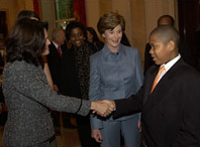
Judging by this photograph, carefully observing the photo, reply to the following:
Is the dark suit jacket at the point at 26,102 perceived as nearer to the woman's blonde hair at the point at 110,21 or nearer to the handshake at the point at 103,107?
the handshake at the point at 103,107

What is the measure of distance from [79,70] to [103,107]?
3.03 feet

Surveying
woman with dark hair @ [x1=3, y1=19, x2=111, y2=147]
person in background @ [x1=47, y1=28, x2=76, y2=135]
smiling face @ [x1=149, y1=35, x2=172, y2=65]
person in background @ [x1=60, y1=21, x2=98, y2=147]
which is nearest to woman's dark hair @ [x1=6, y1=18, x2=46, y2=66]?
woman with dark hair @ [x1=3, y1=19, x2=111, y2=147]

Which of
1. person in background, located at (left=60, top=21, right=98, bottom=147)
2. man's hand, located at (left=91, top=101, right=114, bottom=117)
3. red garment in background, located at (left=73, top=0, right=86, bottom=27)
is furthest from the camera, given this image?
red garment in background, located at (left=73, top=0, right=86, bottom=27)

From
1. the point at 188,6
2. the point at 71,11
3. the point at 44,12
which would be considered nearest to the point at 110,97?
the point at 188,6

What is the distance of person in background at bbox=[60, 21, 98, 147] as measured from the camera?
9.89 feet

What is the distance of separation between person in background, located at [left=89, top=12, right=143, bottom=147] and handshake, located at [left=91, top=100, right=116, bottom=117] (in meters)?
0.06

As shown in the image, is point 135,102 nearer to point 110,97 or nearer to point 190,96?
point 110,97

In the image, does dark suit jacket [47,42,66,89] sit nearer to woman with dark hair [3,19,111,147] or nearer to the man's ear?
woman with dark hair [3,19,111,147]

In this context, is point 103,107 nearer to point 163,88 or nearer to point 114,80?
point 114,80

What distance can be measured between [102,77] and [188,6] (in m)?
5.08

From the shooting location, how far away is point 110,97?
232cm

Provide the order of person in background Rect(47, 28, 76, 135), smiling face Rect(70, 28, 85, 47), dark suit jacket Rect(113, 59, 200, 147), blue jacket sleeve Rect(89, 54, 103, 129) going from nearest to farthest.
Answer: dark suit jacket Rect(113, 59, 200, 147)
blue jacket sleeve Rect(89, 54, 103, 129)
smiling face Rect(70, 28, 85, 47)
person in background Rect(47, 28, 76, 135)

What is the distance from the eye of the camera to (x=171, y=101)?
5.51 feet

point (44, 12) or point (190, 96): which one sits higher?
point (44, 12)
